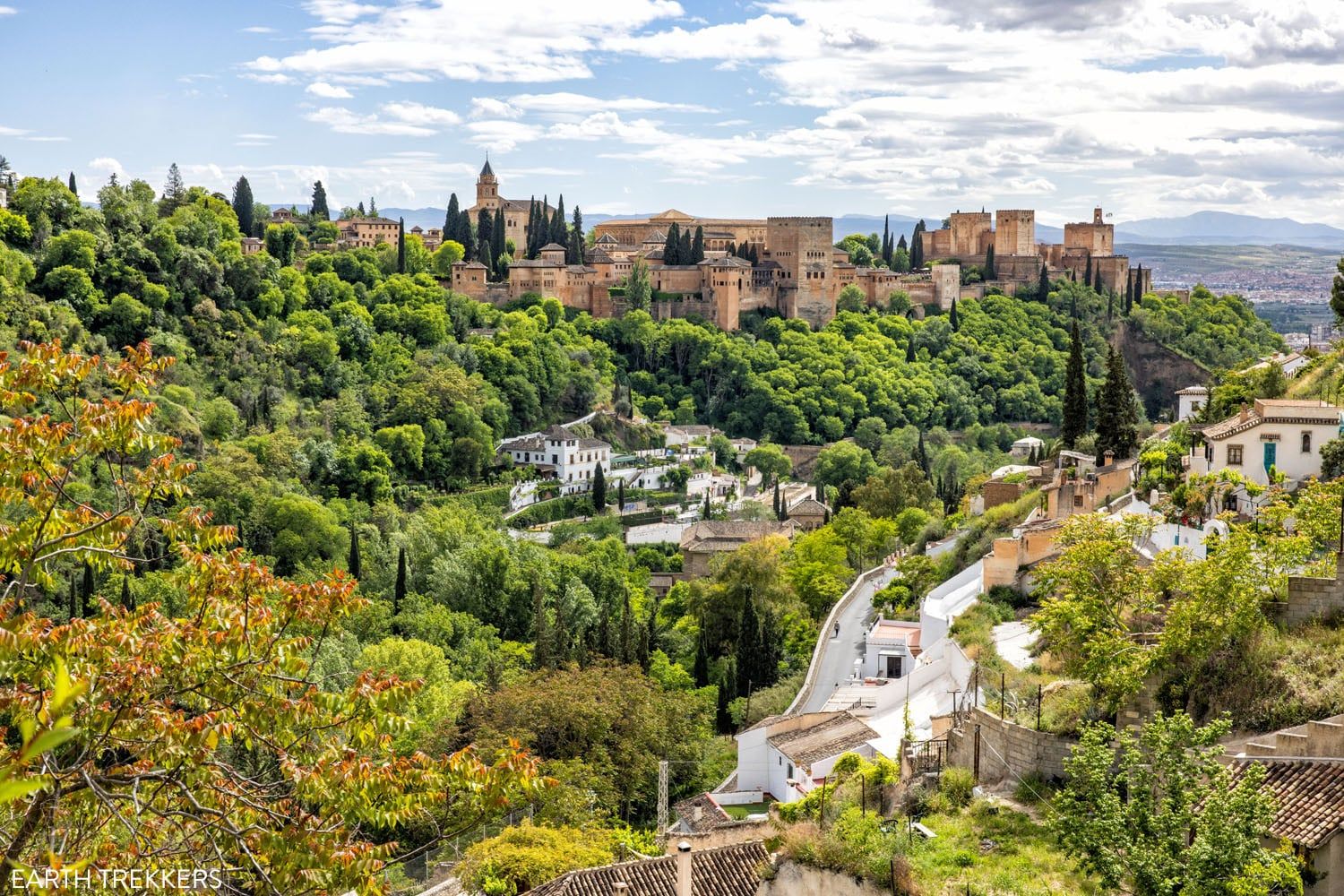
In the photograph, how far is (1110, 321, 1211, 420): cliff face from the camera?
3110 inches

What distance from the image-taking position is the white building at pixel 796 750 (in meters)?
17.5

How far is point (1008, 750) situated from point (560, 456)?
152ft

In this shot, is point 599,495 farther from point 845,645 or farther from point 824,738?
point 824,738

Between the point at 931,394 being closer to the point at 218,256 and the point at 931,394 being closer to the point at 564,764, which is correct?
the point at 218,256

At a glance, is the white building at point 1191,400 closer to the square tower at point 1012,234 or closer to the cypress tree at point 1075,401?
the cypress tree at point 1075,401

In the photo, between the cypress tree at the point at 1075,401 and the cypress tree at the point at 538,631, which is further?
the cypress tree at the point at 538,631

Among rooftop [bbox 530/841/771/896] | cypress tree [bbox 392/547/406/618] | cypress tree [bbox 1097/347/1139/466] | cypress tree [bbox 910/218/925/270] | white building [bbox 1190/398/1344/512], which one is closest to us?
rooftop [bbox 530/841/771/896]

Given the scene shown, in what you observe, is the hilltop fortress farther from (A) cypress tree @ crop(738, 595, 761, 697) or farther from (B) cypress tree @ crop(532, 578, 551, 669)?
(A) cypress tree @ crop(738, 595, 761, 697)

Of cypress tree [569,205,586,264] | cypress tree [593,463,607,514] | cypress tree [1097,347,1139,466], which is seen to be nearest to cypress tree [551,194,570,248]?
cypress tree [569,205,586,264]

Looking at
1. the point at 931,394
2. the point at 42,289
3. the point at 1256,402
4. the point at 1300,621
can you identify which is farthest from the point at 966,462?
the point at 1300,621

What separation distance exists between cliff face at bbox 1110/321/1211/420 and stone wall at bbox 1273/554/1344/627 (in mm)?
68000

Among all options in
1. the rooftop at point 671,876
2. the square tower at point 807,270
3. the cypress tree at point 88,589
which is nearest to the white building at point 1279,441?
the rooftop at point 671,876

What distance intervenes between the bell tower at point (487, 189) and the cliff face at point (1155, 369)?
39126 mm

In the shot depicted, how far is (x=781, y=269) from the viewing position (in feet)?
275
